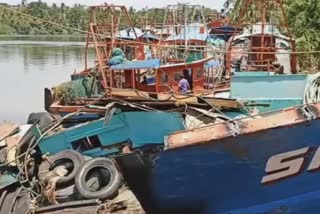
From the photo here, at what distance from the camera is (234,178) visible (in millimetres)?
5145

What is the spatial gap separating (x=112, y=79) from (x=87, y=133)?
3290mm

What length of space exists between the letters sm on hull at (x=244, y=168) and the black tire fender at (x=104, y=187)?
11.0 feet

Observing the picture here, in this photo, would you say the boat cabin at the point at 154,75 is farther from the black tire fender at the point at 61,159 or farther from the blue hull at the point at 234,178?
the blue hull at the point at 234,178

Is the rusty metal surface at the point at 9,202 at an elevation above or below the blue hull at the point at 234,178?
below

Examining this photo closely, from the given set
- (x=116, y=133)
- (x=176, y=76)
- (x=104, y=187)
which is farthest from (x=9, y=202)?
(x=176, y=76)

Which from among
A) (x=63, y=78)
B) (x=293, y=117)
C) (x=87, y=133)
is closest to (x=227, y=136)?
(x=293, y=117)

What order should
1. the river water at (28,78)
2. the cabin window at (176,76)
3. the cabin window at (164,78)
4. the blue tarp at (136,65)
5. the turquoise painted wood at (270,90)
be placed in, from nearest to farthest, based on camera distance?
the turquoise painted wood at (270,90) → the blue tarp at (136,65) → the cabin window at (164,78) → the cabin window at (176,76) → the river water at (28,78)

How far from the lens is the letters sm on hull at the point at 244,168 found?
192 inches

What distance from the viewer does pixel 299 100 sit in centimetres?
855

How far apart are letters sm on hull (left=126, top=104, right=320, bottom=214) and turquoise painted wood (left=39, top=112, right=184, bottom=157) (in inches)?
128

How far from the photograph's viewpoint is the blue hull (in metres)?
4.91

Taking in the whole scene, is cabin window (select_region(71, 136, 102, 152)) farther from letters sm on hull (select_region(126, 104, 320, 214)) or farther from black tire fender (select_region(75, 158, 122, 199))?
letters sm on hull (select_region(126, 104, 320, 214))

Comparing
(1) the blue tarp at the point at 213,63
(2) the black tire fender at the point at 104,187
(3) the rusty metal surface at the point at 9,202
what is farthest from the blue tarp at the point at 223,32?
(3) the rusty metal surface at the point at 9,202

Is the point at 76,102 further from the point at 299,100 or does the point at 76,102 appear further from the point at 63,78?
the point at 63,78
